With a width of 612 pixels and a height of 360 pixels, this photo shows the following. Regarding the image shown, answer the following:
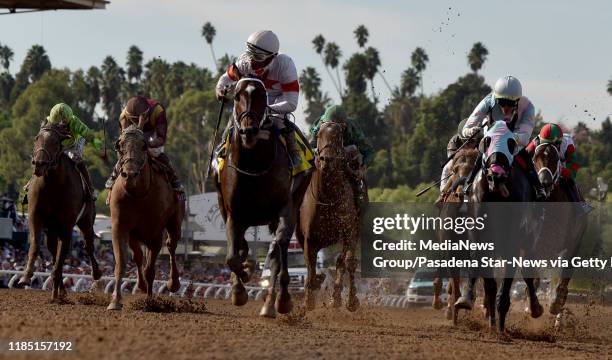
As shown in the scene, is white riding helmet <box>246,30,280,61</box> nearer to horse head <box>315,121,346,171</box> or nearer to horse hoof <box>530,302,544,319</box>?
horse head <box>315,121,346,171</box>

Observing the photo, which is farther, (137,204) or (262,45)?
(137,204)

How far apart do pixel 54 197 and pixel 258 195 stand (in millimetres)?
5034

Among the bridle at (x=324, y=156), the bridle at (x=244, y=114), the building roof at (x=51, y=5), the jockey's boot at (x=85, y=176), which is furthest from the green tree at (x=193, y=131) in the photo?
the bridle at (x=244, y=114)

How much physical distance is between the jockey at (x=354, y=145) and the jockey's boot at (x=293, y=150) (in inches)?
157

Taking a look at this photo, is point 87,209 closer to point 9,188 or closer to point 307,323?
point 307,323

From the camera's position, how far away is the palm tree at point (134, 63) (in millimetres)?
138750

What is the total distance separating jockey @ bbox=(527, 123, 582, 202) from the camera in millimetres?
19125

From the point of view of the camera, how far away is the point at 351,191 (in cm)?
1945

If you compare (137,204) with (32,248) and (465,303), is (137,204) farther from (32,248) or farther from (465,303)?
(465,303)

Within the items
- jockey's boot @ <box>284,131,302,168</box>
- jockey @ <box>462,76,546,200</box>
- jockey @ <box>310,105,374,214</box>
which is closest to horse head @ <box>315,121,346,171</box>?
jockey @ <box>310,105,374,214</box>

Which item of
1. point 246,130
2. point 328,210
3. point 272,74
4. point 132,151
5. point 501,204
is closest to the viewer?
point 246,130

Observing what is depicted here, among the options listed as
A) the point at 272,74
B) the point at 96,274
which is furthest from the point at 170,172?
the point at 96,274

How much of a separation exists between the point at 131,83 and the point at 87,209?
121837 millimetres

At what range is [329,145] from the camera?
1809 cm
